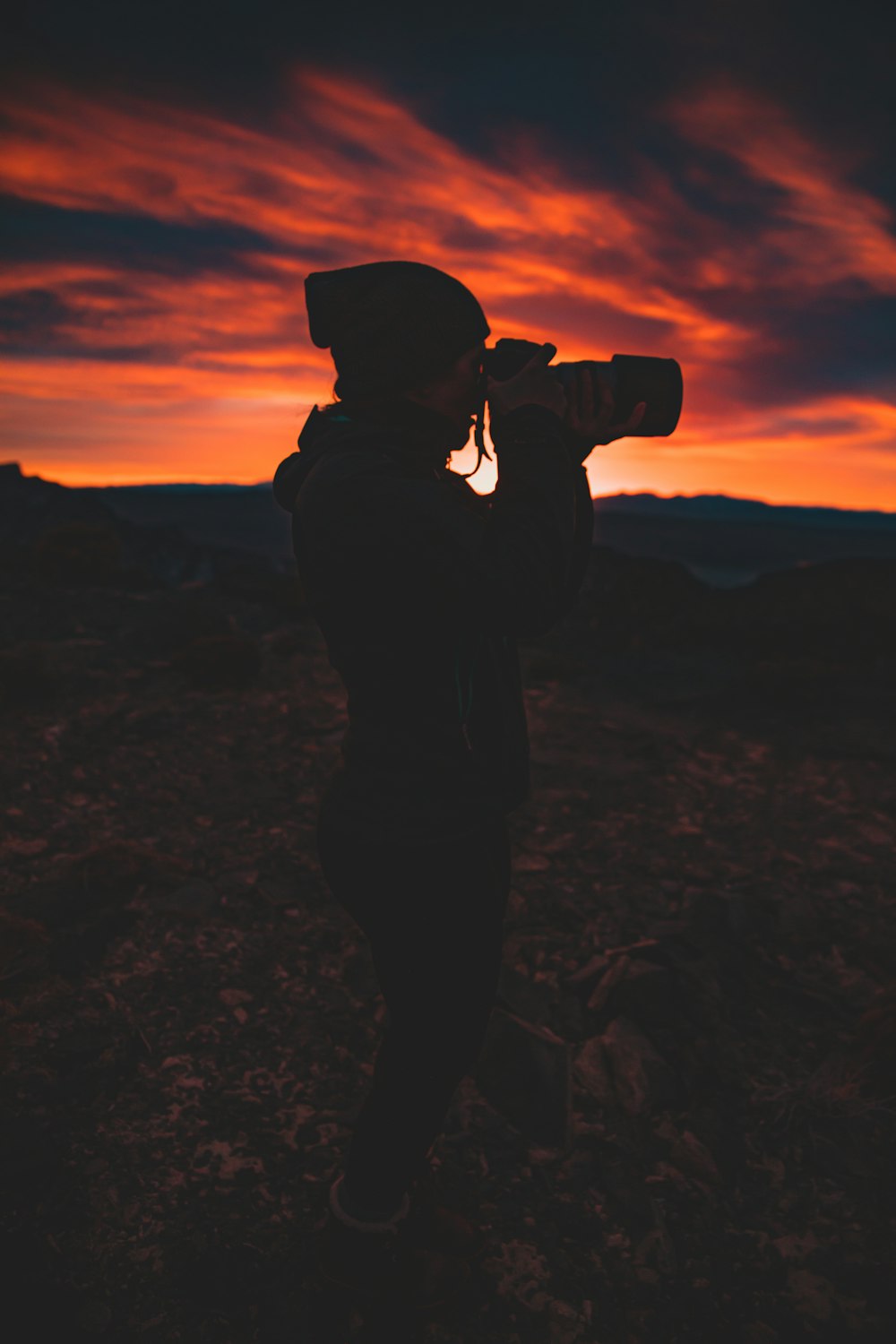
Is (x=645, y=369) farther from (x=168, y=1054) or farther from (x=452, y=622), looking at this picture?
(x=168, y=1054)

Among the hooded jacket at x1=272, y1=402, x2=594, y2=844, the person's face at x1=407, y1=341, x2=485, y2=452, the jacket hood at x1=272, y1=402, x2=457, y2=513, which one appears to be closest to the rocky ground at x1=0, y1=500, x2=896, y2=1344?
the hooded jacket at x1=272, y1=402, x2=594, y2=844

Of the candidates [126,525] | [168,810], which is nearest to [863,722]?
[168,810]

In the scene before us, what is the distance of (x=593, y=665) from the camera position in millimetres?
9016

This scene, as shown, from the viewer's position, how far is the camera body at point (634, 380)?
1.60 meters

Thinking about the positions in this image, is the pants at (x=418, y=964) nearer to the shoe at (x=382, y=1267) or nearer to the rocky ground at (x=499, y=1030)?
the shoe at (x=382, y=1267)

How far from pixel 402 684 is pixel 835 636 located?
9.08m

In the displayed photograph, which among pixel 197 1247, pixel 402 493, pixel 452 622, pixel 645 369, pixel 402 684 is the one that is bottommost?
pixel 197 1247

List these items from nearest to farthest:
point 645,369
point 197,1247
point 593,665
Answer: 1. point 645,369
2. point 197,1247
3. point 593,665

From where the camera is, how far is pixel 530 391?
5.05 feet

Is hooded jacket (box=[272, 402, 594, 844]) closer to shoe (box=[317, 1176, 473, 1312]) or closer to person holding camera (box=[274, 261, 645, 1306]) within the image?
person holding camera (box=[274, 261, 645, 1306])

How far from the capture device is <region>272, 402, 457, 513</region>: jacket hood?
144cm

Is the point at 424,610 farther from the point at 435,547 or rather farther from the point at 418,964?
the point at 418,964

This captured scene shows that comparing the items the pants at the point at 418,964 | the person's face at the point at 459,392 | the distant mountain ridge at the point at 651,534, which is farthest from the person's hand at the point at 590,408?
the distant mountain ridge at the point at 651,534

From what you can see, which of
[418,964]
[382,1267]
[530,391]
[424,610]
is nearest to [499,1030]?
[382,1267]
